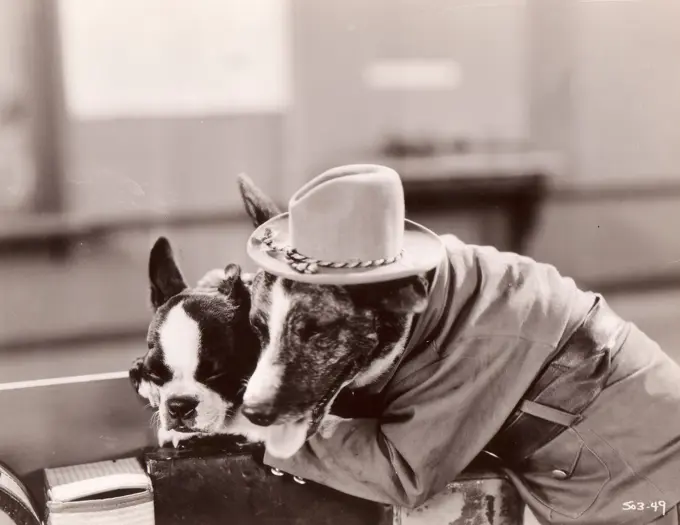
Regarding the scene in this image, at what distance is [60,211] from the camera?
1422mm

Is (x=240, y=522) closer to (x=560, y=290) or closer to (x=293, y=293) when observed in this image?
(x=293, y=293)

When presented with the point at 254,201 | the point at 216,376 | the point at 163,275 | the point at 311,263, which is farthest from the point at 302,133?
the point at 216,376

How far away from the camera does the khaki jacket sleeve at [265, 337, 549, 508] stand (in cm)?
149

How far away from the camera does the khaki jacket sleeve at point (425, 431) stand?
58.7 inches

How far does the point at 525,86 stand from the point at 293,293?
0.65m

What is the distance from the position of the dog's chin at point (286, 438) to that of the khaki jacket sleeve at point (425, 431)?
0.01 m

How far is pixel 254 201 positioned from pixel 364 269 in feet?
0.85

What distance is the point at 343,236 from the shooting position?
1.40 metres

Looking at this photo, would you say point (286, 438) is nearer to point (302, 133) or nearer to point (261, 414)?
point (261, 414)

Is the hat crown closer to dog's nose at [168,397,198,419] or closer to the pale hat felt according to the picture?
the pale hat felt

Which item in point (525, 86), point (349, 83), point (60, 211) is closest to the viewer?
point (60, 211)

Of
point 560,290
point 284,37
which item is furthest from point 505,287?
point 284,37

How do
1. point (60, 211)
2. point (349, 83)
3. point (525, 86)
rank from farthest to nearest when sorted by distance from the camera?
1. point (525, 86)
2. point (349, 83)
3. point (60, 211)

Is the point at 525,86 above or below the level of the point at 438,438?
above
